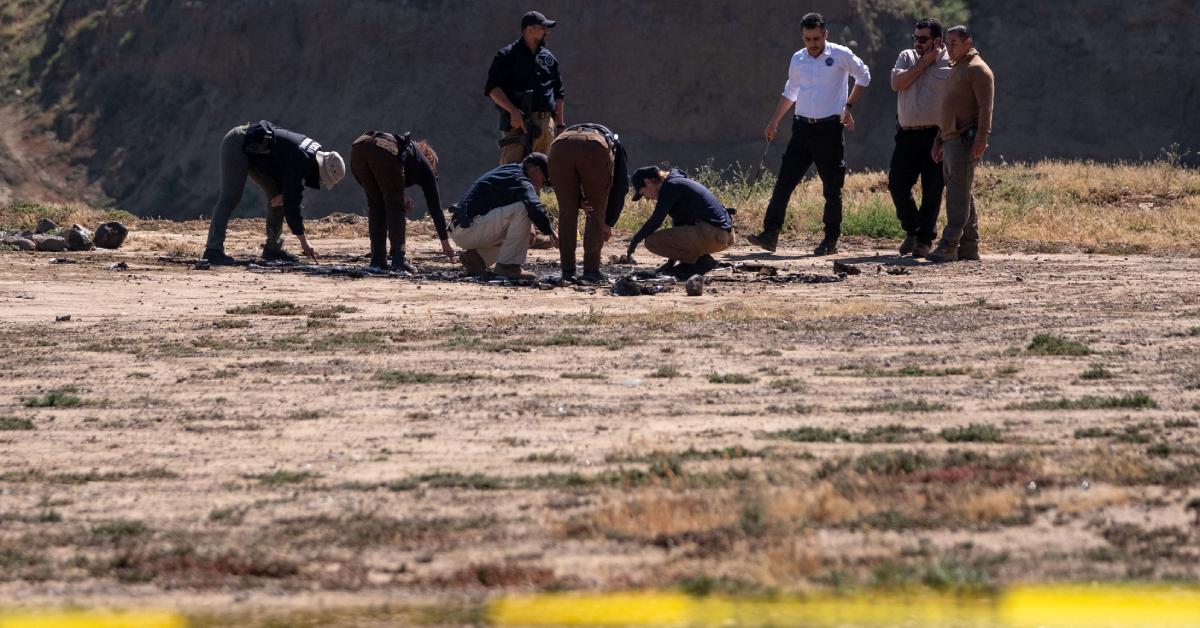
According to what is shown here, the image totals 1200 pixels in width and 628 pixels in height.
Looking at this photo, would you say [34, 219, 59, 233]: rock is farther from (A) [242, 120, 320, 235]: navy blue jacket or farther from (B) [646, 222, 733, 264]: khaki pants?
(B) [646, 222, 733, 264]: khaki pants

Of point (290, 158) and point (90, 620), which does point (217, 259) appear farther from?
point (90, 620)

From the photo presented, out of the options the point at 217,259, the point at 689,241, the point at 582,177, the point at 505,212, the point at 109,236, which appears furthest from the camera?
the point at 109,236

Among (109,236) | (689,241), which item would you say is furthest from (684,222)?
(109,236)

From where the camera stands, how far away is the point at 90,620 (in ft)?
15.4

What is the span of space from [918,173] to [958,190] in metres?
0.94

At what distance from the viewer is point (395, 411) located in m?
7.48

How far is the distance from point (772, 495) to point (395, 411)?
2355 mm

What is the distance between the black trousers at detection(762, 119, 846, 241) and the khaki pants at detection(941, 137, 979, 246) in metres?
1.01

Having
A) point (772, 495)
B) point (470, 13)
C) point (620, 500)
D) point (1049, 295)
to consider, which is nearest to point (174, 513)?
point (620, 500)

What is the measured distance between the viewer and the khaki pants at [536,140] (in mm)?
14406

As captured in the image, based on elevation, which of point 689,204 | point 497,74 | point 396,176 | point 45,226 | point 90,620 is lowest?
point 90,620

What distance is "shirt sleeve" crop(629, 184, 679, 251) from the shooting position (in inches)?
486

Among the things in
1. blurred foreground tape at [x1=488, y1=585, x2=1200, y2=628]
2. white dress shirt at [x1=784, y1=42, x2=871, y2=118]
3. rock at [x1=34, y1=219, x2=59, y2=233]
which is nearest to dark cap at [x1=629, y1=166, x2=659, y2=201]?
white dress shirt at [x1=784, y1=42, x2=871, y2=118]

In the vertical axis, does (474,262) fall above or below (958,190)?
below
